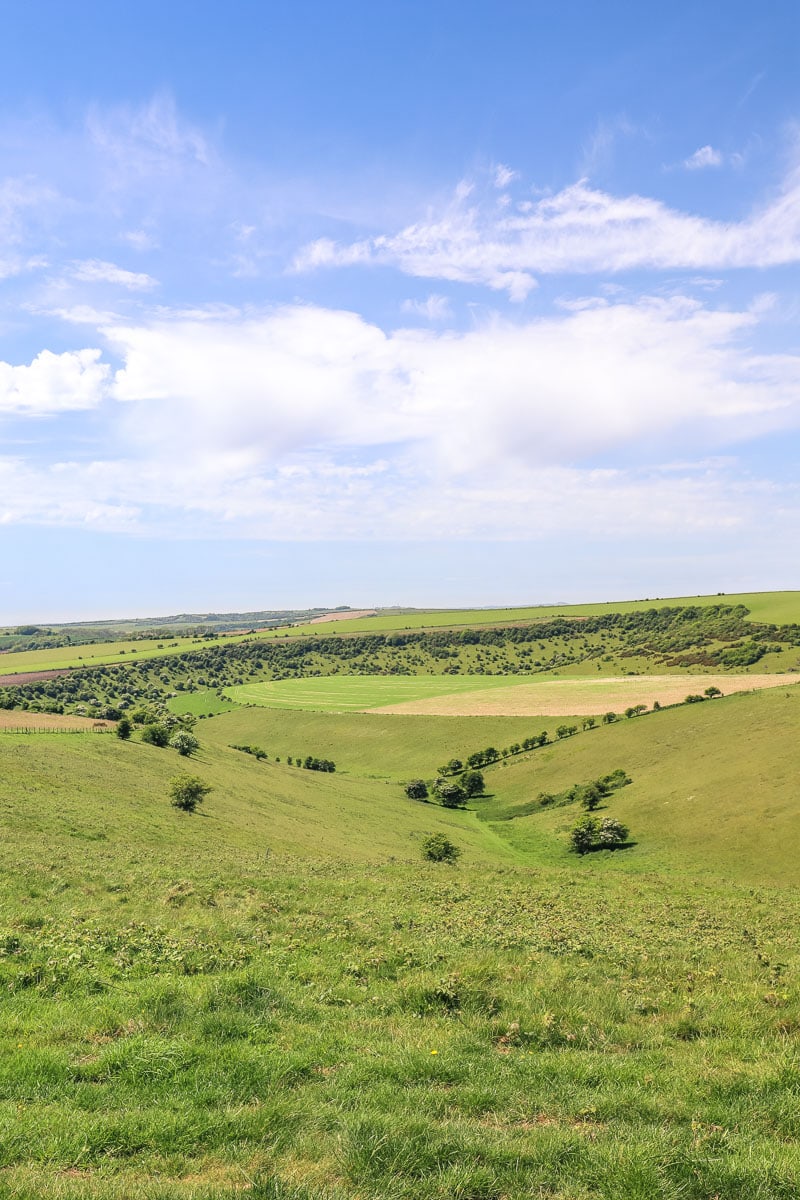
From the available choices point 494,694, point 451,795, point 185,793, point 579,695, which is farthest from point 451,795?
point 494,694

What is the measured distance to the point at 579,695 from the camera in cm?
13088

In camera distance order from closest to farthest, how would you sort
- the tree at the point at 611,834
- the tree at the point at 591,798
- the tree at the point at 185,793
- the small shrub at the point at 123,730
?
the tree at the point at 185,793 < the tree at the point at 611,834 < the tree at the point at 591,798 < the small shrub at the point at 123,730

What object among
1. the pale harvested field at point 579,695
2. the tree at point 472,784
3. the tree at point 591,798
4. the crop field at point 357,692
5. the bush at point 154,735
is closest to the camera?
the tree at point 591,798

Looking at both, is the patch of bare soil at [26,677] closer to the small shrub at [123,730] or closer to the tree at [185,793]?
the small shrub at [123,730]

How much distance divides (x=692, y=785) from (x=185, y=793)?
5036cm

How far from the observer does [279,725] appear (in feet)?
464

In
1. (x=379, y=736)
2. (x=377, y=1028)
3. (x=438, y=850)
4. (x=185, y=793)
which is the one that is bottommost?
(x=379, y=736)

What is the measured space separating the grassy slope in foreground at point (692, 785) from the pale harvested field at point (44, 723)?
4917cm

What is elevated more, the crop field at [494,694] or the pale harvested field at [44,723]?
the pale harvested field at [44,723]

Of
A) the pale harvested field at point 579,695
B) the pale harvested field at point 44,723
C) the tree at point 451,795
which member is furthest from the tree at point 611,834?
the pale harvested field at point 44,723

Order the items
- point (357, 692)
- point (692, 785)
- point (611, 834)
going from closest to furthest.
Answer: point (611, 834) < point (692, 785) < point (357, 692)

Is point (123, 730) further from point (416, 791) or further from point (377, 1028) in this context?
point (377, 1028)

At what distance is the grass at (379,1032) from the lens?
263 inches

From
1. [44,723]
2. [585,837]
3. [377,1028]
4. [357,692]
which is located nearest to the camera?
[377,1028]
